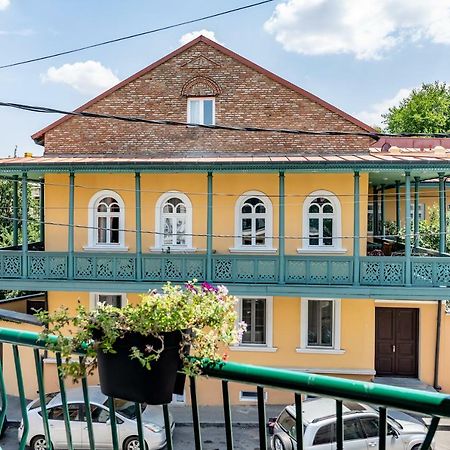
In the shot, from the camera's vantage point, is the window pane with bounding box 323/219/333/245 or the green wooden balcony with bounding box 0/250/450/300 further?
the window pane with bounding box 323/219/333/245

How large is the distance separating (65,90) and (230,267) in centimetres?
758

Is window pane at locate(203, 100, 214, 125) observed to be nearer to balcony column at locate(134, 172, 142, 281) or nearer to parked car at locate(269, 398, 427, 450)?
balcony column at locate(134, 172, 142, 281)

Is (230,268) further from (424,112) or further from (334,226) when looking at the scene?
(424,112)

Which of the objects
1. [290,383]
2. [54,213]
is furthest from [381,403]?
[54,213]

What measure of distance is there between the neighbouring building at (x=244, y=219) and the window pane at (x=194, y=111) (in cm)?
3

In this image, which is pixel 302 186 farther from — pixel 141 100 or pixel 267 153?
pixel 141 100

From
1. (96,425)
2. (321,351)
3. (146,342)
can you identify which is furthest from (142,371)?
(321,351)

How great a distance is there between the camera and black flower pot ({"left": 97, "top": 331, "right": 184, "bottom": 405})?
2.01m

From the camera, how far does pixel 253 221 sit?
45.0ft

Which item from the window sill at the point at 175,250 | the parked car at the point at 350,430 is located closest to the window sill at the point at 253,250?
the window sill at the point at 175,250

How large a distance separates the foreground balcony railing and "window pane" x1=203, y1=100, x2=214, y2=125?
15.5 ft

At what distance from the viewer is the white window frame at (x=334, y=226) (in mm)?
13281

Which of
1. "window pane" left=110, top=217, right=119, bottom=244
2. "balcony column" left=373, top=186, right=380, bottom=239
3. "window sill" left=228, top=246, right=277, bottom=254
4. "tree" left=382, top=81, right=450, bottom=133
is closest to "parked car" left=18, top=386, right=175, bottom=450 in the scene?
"window sill" left=228, top=246, right=277, bottom=254

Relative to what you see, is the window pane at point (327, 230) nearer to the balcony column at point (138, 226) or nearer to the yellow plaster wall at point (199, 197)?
the yellow plaster wall at point (199, 197)
